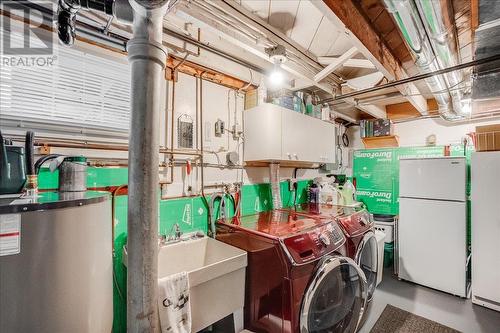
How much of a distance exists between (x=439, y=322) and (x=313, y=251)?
6.11ft

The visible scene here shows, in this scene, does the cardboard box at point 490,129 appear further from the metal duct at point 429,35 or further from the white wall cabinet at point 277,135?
the white wall cabinet at point 277,135

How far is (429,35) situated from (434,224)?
250 cm

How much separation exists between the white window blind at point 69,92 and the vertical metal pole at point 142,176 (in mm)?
716

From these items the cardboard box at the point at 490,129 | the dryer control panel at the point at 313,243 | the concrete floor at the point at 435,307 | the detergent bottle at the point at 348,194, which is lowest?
the concrete floor at the point at 435,307

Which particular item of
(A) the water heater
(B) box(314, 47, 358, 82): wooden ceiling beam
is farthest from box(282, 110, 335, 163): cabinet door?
(A) the water heater

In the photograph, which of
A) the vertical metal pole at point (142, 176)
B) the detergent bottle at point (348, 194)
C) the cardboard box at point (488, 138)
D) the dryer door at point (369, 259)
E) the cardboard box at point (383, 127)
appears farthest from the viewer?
the cardboard box at point (383, 127)

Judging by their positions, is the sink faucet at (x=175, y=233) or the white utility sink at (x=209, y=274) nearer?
the white utility sink at (x=209, y=274)

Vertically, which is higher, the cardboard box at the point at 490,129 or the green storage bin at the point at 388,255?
the cardboard box at the point at 490,129

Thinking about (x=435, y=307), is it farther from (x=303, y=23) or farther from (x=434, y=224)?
(x=303, y=23)

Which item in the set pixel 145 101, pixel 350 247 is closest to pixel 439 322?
pixel 350 247

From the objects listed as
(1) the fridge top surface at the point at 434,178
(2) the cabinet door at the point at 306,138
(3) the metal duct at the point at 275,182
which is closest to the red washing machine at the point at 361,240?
(3) the metal duct at the point at 275,182

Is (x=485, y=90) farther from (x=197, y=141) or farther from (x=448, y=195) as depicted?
(x=197, y=141)

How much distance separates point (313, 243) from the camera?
1.70 m

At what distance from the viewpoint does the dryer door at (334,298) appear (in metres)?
1.55
